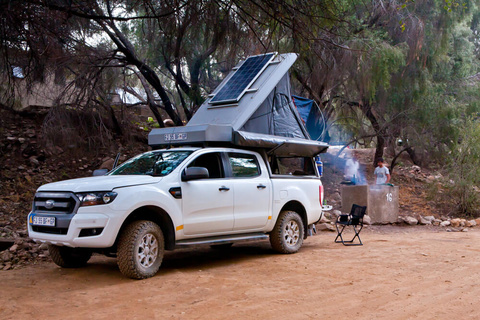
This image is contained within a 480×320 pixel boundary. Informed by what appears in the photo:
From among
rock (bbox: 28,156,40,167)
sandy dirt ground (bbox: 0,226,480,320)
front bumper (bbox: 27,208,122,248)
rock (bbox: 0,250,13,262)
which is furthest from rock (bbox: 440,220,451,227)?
rock (bbox: 28,156,40,167)

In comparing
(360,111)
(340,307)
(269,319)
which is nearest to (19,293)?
(269,319)

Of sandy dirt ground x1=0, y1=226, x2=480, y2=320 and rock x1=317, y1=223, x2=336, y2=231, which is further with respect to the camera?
rock x1=317, y1=223, x2=336, y2=231

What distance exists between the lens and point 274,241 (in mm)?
9062

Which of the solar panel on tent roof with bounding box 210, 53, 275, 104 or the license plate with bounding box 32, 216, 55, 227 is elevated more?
the solar panel on tent roof with bounding box 210, 53, 275, 104

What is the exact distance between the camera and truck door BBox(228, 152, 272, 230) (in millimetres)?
8195

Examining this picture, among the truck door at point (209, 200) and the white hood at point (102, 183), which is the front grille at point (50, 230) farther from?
the truck door at point (209, 200)

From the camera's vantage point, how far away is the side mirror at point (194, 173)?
7.26 m

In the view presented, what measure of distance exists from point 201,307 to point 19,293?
2.35m

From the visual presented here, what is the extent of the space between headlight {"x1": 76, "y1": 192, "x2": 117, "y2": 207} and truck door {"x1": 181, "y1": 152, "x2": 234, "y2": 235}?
1.17 meters

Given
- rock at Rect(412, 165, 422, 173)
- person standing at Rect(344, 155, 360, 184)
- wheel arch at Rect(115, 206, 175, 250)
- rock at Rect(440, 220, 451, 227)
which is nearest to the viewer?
wheel arch at Rect(115, 206, 175, 250)

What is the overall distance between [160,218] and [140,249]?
620 millimetres

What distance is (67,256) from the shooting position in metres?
7.46

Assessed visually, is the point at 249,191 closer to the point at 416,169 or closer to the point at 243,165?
the point at 243,165

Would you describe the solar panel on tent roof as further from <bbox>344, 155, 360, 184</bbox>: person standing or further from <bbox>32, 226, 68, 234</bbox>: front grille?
<bbox>344, 155, 360, 184</bbox>: person standing
